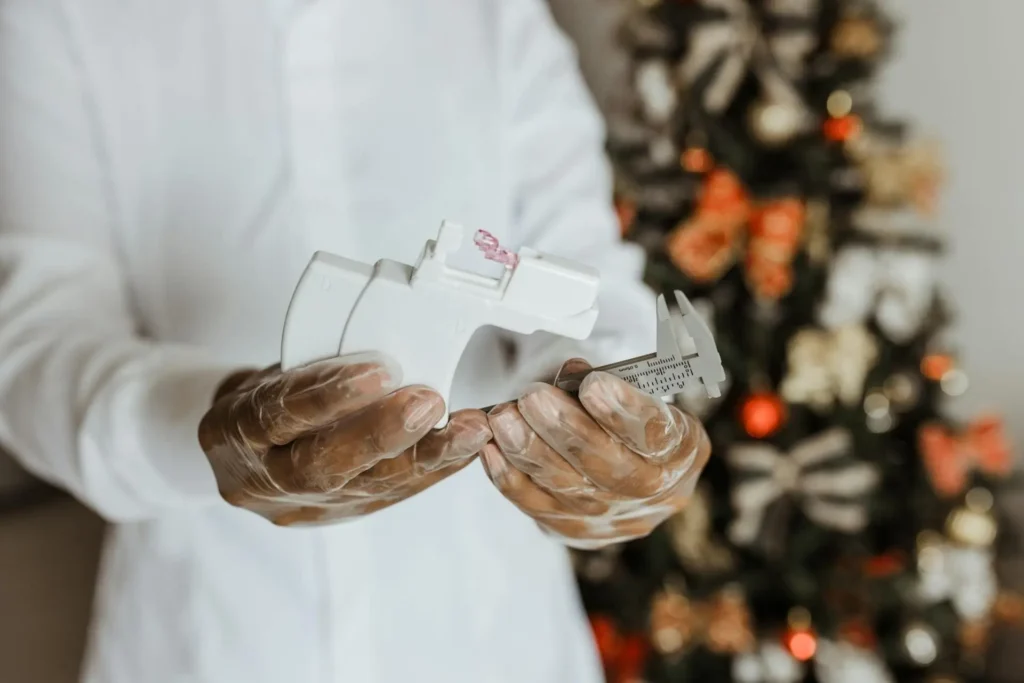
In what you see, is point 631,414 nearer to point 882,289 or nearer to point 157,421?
point 157,421

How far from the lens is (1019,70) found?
1.04 meters

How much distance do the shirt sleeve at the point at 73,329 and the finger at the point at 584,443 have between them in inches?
8.4

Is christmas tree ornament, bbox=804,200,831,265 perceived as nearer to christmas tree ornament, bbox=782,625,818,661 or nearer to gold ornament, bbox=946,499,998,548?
gold ornament, bbox=946,499,998,548

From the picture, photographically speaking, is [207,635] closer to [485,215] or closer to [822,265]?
[485,215]

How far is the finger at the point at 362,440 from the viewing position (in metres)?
0.36

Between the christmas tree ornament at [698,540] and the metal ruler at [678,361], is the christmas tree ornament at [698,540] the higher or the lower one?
the lower one

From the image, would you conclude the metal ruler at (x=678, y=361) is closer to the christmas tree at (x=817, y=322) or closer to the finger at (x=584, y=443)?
the finger at (x=584, y=443)

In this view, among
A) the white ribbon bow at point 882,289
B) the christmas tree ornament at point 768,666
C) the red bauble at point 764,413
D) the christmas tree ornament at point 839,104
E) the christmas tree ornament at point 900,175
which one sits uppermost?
the christmas tree ornament at point 839,104

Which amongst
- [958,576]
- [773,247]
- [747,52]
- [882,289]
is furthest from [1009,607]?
[747,52]

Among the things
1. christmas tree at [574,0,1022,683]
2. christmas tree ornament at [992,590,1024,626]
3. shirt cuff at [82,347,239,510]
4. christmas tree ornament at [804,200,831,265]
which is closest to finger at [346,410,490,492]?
shirt cuff at [82,347,239,510]

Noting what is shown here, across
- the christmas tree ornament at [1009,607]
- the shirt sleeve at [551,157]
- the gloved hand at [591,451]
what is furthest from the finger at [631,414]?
the christmas tree ornament at [1009,607]

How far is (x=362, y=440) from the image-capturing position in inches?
14.6

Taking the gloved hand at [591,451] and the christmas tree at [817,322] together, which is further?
the christmas tree at [817,322]

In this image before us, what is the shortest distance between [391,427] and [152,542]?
339 mm
